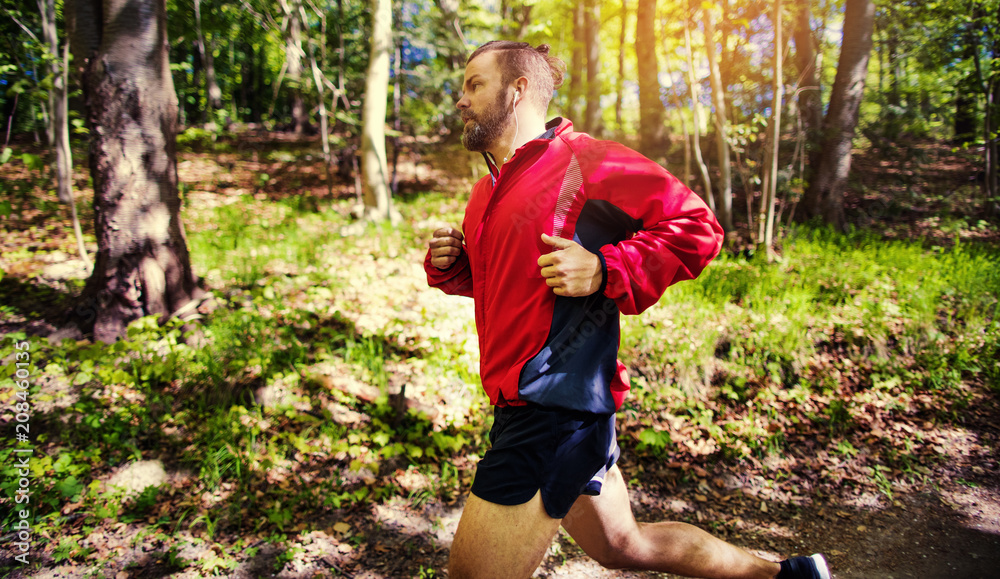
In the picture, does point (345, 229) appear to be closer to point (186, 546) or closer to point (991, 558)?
point (186, 546)

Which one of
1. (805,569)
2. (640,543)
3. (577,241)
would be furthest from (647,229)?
(805,569)

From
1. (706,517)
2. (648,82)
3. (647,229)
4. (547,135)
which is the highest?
(648,82)

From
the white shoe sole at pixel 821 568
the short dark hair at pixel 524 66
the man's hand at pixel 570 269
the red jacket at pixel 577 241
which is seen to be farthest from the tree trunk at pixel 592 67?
the man's hand at pixel 570 269

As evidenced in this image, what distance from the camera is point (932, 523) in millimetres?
2861

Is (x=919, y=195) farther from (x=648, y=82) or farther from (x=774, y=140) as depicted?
(x=648, y=82)

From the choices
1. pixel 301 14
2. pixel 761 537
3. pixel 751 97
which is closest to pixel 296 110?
pixel 301 14

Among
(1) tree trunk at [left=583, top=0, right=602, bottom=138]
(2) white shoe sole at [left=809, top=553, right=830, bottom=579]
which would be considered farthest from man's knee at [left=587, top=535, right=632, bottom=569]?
(1) tree trunk at [left=583, top=0, right=602, bottom=138]

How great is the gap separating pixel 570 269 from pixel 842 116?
7.66 m

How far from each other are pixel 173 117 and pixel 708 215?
4872mm

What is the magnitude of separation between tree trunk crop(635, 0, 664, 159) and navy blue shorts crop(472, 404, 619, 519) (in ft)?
29.9

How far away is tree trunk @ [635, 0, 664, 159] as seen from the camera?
940 cm

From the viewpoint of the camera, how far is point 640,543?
5.80ft

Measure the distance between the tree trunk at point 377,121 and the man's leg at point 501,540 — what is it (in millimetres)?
6657

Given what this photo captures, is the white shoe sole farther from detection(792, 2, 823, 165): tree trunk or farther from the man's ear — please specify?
detection(792, 2, 823, 165): tree trunk
